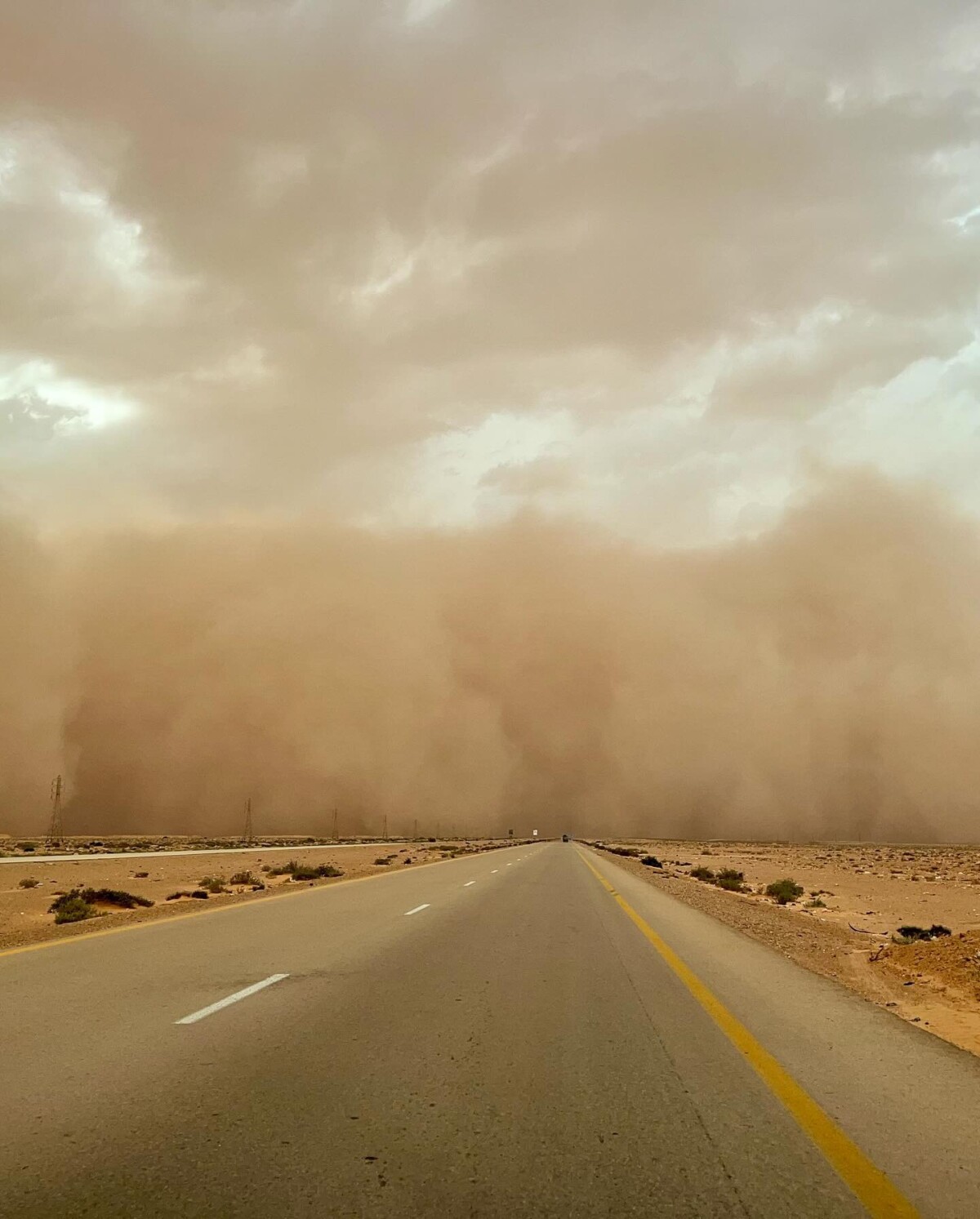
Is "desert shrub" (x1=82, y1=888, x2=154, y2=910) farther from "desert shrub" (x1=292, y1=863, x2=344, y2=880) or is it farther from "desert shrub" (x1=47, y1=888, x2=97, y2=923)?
"desert shrub" (x1=292, y1=863, x2=344, y2=880)

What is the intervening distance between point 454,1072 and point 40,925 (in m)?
14.0

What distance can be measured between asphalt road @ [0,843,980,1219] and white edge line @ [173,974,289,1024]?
52 mm

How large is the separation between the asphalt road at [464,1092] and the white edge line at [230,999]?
5 cm

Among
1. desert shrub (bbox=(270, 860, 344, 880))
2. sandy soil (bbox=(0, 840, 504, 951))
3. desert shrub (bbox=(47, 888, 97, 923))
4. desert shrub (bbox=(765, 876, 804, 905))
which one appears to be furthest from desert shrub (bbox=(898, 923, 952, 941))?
desert shrub (bbox=(270, 860, 344, 880))

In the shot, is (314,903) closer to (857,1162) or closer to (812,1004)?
(812,1004)

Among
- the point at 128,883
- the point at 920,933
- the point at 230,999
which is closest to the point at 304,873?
the point at 128,883

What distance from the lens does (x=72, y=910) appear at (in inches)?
730

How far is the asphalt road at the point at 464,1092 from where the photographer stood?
13.3 feet

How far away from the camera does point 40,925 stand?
1709 centimetres

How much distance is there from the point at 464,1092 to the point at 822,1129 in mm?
2032

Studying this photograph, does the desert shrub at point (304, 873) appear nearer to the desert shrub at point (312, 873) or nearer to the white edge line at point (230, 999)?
the desert shrub at point (312, 873)

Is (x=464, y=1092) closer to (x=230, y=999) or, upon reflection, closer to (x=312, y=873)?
(x=230, y=999)

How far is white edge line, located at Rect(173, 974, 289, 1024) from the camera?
7.55 metres

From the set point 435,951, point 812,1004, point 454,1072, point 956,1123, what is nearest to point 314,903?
point 435,951
